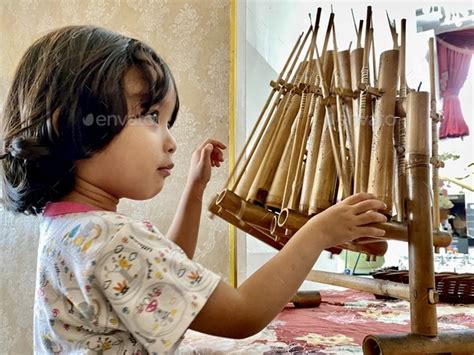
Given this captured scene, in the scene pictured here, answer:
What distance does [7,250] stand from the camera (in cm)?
138

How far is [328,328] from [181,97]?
68 centimetres

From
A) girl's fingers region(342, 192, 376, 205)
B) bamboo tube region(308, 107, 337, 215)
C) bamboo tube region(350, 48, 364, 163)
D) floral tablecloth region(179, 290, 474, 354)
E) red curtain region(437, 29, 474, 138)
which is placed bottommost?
floral tablecloth region(179, 290, 474, 354)

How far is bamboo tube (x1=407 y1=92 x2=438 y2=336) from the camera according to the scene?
69cm

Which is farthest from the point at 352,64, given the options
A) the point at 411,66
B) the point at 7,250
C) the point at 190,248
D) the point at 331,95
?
the point at 411,66

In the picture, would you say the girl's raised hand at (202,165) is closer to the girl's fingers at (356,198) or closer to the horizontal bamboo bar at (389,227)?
the horizontal bamboo bar at (389,227)

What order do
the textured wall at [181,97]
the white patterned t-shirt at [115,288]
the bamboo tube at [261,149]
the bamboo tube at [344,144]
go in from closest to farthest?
1. the white patterned t-shirt at [115,288]
2. the bamboo tube at [344,144]
3. the bamboo tube at [261,149]
4. the textured wall at [181,97]

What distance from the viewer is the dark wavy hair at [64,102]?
0.63 meters

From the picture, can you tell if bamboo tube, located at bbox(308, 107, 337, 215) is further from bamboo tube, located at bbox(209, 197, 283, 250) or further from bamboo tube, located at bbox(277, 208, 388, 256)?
bamboo tube, located at bbox(209, 197, 283, 250)

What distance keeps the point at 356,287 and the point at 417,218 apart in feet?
1.83

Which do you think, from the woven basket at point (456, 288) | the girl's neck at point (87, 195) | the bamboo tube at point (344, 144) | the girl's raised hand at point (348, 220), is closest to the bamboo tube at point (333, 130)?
the bamboo tube at point (344, 144)

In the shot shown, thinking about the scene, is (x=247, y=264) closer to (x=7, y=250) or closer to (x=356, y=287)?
(x=356, y=287)

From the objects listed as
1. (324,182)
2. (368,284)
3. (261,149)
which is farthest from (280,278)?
(368,284)

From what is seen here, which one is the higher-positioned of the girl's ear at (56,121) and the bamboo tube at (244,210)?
the girl's ear at (56,121)

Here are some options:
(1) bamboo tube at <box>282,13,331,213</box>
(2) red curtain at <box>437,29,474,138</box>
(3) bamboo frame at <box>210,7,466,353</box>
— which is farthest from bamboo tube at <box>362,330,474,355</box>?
(2) red curtain at <box>437,29,474,138</box>
